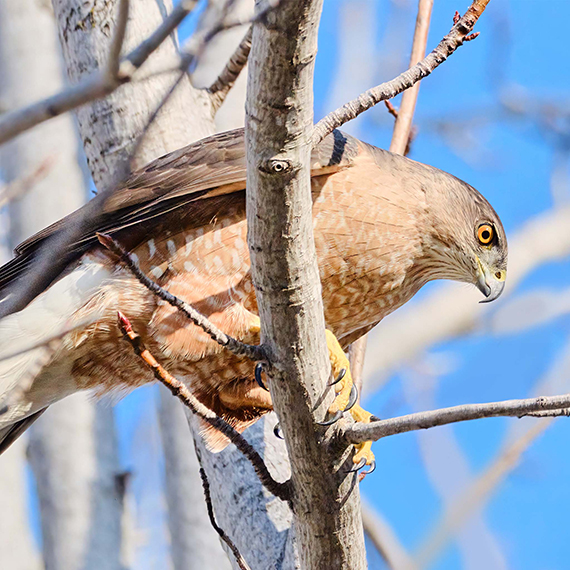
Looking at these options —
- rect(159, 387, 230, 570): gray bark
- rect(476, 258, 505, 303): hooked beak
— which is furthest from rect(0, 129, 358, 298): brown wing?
rect(159, 387, 230, 570): gray bark

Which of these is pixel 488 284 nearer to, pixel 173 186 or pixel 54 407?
pixel 173 186

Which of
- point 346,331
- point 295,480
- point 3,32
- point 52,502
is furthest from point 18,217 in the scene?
point 295,480

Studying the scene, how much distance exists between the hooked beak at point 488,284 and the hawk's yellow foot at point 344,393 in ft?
2.70

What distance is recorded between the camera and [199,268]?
305 cm

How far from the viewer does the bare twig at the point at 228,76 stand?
12.4 ft

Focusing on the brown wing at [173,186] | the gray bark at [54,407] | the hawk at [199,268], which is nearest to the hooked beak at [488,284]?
the hawk at [199,268]

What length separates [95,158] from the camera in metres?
3.90

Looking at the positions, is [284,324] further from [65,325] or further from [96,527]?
[96,527]

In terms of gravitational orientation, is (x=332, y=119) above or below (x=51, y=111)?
above

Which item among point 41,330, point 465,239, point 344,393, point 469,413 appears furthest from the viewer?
point 465,239

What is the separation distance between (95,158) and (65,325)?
3.81 ft

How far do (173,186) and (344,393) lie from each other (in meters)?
1.14

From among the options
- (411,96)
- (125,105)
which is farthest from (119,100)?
(411,96)

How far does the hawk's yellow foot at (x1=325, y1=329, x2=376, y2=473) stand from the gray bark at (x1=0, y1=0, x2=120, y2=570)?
217cm
